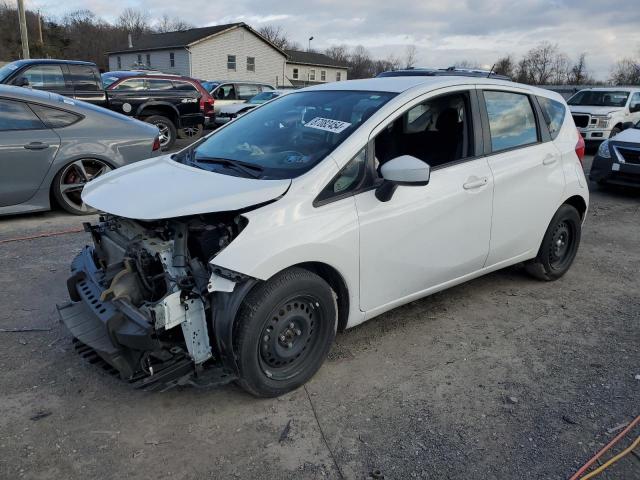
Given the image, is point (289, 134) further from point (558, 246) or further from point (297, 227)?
point (558, 246)

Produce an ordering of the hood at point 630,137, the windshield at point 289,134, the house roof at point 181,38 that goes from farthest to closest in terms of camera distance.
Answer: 1. the house roof at point 181,38
2. the hood at point 630,137
3. the windshield at point 289,134

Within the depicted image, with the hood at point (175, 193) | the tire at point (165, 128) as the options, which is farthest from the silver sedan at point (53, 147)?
the tire at point (165, 128)

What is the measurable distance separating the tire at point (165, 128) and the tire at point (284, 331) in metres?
10.7

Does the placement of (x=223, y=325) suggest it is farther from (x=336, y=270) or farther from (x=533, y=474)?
(x=533, y=474)

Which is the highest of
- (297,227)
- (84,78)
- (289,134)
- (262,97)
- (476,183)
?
(84,78)

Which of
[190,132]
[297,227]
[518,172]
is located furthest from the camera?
[190,132]

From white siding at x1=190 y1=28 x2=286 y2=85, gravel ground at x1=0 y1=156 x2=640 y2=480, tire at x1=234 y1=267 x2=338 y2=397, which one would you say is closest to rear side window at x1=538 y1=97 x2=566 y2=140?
gravel ground at x1=0 y1=156 x2=640 y2=480

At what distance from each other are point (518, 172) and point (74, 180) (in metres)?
5.08

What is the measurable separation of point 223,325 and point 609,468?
6.68 ft

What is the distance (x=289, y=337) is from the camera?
2973mm

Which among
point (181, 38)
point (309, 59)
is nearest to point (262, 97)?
point (181, 38)

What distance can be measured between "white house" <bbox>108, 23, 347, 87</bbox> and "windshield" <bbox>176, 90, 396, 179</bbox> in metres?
38.9

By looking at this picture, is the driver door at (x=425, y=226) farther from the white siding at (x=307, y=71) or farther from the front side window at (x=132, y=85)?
the white siding at (x=307, y=71)

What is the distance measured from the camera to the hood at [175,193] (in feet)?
8.92
